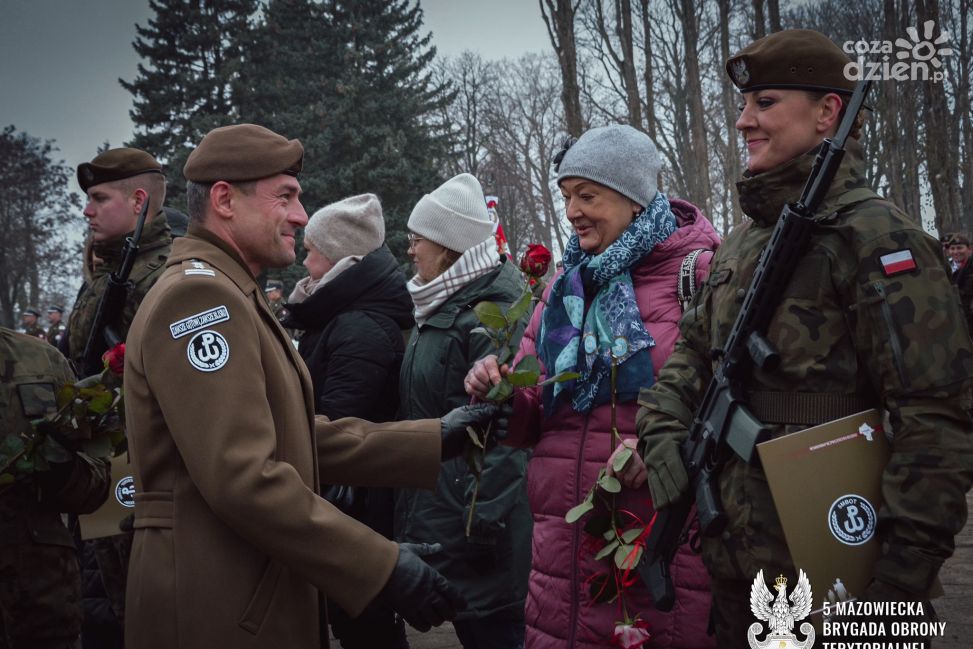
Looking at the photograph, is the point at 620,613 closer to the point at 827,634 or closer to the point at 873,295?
the point at 827,634

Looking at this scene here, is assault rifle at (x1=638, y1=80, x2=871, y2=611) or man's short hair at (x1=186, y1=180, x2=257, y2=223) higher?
man's short hair at (x1=186, y1=180, x2=257, y2=223)

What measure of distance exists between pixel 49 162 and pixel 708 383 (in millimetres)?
48051

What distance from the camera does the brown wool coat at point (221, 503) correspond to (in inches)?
93.7

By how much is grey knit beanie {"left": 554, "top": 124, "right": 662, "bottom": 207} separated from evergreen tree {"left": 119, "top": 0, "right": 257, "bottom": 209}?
3211 cm

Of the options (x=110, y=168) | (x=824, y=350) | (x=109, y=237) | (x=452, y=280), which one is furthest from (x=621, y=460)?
(x=110, y=168)

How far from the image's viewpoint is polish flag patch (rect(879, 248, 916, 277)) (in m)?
2.39

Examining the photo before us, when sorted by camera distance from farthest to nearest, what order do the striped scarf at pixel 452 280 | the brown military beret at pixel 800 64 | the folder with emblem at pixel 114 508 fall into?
the striped scarf at pixel 452 280 → the folder with emblem at pixel 114 508 → the brown military beret at pixel 800 64

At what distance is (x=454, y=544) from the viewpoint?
4.25 meters

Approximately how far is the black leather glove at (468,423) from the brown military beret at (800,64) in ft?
4.48

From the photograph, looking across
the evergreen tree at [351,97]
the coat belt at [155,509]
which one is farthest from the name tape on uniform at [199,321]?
the evergreen tree at [351,97]

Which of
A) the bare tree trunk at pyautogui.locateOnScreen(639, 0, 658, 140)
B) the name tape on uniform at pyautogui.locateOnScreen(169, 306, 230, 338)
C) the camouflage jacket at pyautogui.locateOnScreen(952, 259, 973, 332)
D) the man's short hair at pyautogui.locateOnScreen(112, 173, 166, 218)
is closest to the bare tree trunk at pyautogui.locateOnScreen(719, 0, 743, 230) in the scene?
the bare tree trunk at pyautogui.locateOnScreen(639, 0, 658, 140)

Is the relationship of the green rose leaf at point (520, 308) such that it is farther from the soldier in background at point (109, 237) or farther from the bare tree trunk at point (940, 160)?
the bare tree trunk at point (940, 160)

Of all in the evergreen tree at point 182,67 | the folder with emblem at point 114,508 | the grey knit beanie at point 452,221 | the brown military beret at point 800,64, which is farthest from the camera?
the evergreen tree at point 182,67

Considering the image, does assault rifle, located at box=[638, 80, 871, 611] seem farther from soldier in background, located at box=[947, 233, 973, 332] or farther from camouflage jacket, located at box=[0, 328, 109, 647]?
soldier in background, located at box=[947, 233, 973, 332]
